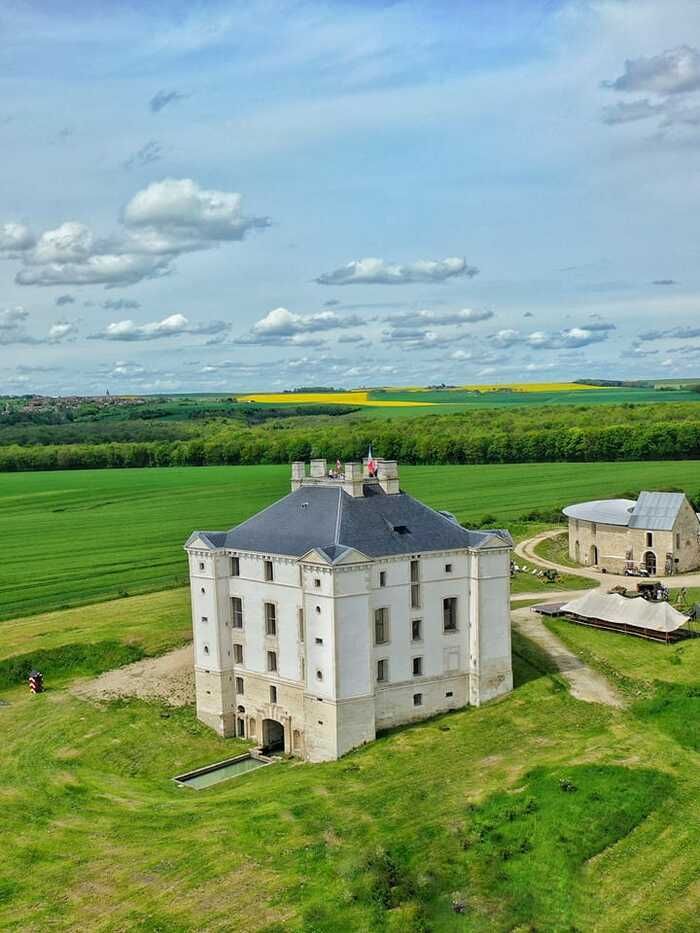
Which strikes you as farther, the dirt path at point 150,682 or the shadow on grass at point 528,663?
the dirt path at point 150,682

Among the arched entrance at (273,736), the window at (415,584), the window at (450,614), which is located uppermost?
the window at (415,584)

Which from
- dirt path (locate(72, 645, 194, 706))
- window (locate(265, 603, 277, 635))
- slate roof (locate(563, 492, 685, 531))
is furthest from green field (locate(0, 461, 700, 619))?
window (locate(265, 603, 277, 635))

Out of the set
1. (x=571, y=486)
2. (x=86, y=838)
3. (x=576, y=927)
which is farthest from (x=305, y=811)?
(x=571, y=486)

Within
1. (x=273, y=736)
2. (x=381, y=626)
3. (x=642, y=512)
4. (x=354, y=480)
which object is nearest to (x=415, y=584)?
(x=381, y=626)

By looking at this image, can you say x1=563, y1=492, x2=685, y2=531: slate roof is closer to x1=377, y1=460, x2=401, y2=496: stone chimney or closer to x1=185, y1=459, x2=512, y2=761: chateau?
x1=185, y1=459, x2=512, y2=761: chateau

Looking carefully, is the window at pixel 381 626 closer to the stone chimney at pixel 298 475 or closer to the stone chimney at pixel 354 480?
the stone chimney at pixel 354 480

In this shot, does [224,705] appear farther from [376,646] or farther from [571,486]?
[571,486]

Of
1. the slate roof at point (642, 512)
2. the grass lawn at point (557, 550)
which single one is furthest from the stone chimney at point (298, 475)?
the grass lawn at point (557, 550)

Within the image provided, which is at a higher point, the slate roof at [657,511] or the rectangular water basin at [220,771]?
the slate roof at [657,511]
